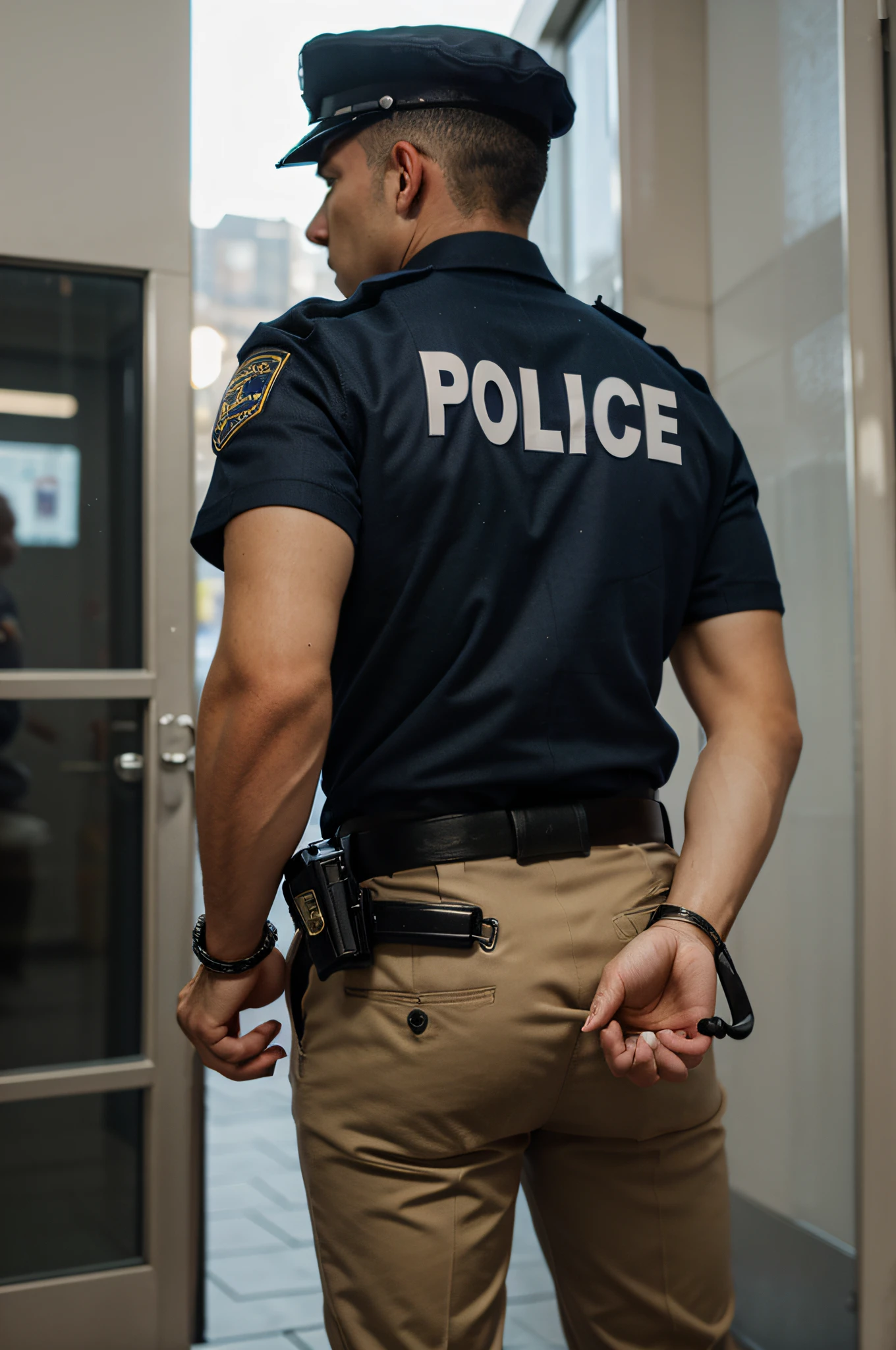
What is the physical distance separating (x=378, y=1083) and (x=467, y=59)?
31.1 inches

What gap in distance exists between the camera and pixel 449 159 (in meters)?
0.93

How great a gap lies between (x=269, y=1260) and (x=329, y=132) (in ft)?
6.20

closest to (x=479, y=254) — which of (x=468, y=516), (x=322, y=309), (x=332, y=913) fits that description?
(x=322, y=309)

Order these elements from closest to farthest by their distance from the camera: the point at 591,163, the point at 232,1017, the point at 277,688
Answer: the point at 277,688 < the point at 232,1017 < the point at 591,163

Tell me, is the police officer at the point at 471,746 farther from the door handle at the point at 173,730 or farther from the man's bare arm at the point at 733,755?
the door handle at the point at 173,730

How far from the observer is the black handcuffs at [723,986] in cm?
77

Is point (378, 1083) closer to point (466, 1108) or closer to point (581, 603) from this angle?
point (466, 1108)

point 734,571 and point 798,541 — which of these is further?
point 798,541

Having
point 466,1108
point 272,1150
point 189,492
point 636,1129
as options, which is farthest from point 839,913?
point 272,1150

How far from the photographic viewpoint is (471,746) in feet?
2.73

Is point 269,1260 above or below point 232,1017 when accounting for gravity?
below

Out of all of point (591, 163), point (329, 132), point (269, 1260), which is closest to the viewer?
point (329, 132)

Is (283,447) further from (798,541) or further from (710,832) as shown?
(798,541)

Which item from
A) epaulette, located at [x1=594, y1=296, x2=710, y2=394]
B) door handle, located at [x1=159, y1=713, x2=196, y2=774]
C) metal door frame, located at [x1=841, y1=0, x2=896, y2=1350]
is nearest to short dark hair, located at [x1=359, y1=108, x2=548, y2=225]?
epaulette, located at [x1=594, y1=296, x2=710, y2=394]
